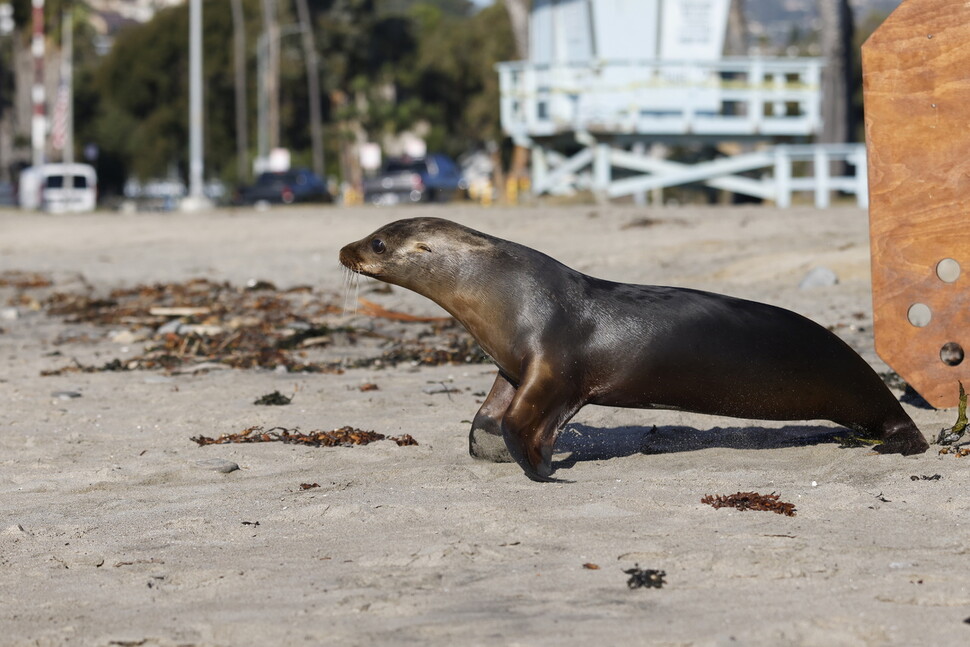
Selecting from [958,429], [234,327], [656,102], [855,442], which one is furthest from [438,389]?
[656,102]

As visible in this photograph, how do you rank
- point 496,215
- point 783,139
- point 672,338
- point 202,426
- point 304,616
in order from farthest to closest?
point 783,139, point 496,215, point 202,426, point 672,338, point 304,616

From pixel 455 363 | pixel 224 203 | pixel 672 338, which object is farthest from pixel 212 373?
pixel 224 203

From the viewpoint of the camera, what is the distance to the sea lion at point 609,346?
6195 mm

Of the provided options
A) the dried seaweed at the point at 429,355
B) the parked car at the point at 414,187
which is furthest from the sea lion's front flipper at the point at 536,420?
the parked car at the point at 414,187

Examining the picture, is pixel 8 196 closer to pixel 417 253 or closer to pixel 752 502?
pixel 417 253

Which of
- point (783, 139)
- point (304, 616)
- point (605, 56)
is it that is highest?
point (605, 56)

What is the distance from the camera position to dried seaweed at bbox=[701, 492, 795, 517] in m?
5.45

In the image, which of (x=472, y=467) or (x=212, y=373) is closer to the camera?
(x=472, y=467)

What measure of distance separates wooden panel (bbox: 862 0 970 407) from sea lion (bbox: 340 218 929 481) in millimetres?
518

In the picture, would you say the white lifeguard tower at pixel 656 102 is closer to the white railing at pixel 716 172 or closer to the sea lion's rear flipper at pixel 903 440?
the white railing at pixel 716 172

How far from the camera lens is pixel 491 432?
21.2 ft

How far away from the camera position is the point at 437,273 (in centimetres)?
648

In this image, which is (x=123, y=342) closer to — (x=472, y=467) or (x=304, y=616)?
(x=472, y=467)

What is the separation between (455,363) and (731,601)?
18.5ft
